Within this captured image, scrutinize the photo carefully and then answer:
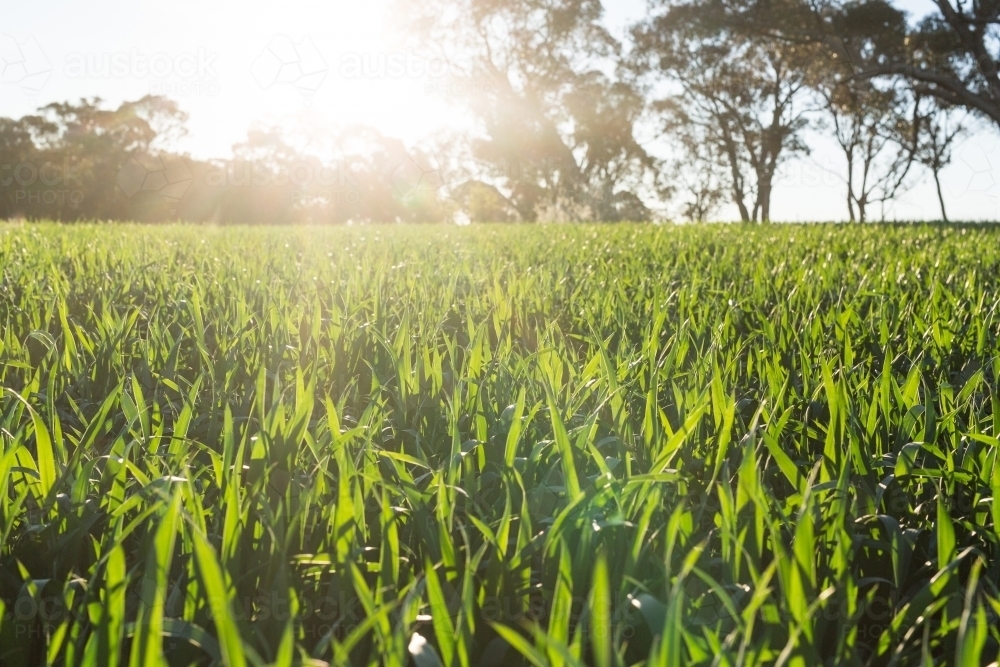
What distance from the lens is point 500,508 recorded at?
1.17m

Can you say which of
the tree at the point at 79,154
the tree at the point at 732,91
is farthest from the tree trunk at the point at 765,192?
the tree at the point at 79,154

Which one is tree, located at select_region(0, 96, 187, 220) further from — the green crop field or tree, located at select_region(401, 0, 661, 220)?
the green crop field

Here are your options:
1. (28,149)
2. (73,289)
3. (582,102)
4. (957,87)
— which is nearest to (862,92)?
(957,87)

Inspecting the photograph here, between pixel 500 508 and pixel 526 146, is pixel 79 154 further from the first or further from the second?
pixel 500 508

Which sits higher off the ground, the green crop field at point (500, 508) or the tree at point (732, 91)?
the tree at point (732, 91)

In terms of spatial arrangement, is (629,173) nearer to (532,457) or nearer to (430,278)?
(430,278)

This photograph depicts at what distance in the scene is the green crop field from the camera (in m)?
0.76

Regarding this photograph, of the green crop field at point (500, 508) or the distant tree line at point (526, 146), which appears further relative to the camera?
the distant tree line at point (526, 146)

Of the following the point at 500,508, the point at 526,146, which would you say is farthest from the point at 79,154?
the point at 500,508

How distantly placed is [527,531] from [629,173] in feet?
115

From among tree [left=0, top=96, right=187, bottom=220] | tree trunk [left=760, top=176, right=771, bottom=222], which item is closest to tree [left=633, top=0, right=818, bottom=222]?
tree trunk [left=760, top=176, right=771, bottom=222]

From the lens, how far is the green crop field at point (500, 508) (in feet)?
2.49

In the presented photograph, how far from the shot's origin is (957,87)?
17.1 m

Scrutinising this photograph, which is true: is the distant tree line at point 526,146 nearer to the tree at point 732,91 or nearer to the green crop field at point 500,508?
the tree at point 732,91
